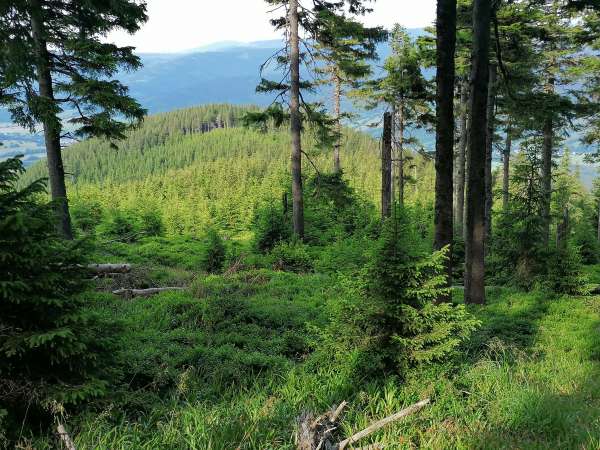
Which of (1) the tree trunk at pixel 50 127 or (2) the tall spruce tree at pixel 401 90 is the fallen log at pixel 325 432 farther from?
(2) the tall spruce tree at pixel 401 90

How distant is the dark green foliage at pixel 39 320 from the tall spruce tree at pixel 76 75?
23.5ft

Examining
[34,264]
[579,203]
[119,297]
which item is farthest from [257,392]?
[579,203]

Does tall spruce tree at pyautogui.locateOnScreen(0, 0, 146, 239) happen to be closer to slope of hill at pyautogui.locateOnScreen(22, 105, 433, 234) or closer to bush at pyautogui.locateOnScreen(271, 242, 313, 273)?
bush at pyautogui.locateOnScreen(271, 242, 313, 273)

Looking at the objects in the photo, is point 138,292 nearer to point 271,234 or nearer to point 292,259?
point 292,259

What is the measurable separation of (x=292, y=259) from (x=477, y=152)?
27.0ft

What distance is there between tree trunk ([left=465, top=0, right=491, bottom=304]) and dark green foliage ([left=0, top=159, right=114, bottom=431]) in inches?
297

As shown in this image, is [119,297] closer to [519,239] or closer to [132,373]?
[132,373]

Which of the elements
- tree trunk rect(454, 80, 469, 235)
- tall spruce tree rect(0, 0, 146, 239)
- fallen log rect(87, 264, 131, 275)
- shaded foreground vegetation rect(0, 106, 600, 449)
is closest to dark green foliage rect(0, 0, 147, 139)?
tall spruce tree rect(0, 0, 146, 239)

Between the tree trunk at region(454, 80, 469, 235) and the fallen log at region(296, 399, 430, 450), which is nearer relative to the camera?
the fallen log at region(296, 399, 430, 450)

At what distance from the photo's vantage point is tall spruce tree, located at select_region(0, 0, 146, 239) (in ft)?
34.0

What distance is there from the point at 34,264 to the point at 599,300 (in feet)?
36.7

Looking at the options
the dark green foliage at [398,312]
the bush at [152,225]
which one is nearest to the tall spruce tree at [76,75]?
the dark green foliage at [398,312]

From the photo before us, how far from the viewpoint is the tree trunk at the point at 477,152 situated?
8.09m

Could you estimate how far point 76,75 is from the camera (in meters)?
11.0
